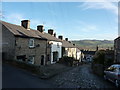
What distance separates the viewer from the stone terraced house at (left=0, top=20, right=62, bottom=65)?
838 inches

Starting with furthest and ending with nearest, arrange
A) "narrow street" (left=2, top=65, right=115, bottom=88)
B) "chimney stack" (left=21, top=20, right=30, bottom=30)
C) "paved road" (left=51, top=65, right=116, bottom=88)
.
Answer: "chimney stack" (left=21, top=20, right=30, bottom=30)
"paved road" (left=51, top=65, right=116, bottom=88)
"narrow street" (left=2, top=65, right=115, bottom=88)

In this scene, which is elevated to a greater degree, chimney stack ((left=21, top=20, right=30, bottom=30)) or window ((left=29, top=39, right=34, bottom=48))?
chimney stack ((left=21, top=20, right=30, bottom=30))

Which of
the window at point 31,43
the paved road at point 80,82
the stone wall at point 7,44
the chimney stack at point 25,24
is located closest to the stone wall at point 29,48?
the window at point 31,43

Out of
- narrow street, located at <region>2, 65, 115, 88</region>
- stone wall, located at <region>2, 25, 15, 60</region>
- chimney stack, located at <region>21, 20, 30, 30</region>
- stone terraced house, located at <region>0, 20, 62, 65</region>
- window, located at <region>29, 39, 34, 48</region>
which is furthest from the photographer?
chimney stack, located at <region>21, 20, 30, 30</region>

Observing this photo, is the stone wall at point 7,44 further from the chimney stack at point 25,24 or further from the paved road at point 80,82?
the paved road at point 80,82

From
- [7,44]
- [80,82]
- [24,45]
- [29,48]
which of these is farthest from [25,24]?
[80,82]

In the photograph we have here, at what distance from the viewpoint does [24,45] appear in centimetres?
2323

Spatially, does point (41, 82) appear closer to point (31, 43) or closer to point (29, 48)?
point (29, 48)

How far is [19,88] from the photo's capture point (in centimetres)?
988

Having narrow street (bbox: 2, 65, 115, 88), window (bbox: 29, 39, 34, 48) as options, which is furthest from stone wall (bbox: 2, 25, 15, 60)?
narrow street (bbox: 2, 65, 115, 88)

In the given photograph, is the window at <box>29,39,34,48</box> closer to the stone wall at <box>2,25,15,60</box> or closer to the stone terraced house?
the stone terraced house

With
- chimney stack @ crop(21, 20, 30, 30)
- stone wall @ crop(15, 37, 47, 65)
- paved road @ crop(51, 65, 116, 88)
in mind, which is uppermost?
chimney stack @ crop(21, 20, 30, 30)

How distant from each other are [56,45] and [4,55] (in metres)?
16.7

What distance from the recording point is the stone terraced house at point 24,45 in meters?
21.3
